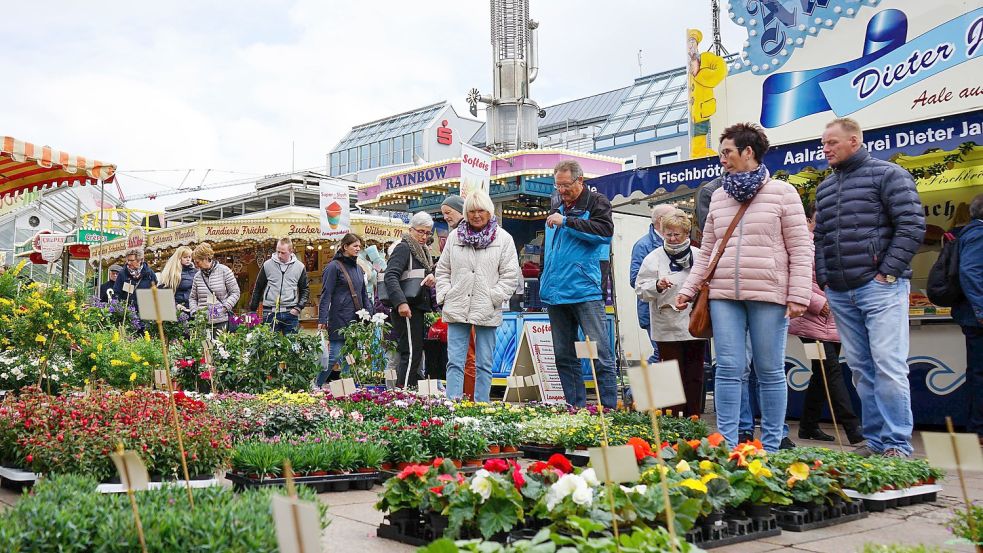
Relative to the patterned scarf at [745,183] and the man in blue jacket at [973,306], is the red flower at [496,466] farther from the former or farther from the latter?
the man in blue jacket at [973,306]

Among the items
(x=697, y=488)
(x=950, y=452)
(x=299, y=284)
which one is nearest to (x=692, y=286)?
(x=697, y=488)

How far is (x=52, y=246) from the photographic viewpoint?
98.8 feet

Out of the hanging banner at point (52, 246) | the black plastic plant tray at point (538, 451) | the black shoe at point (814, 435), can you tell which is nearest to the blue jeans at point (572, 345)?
the black plastic plant tray at point (538, 451)

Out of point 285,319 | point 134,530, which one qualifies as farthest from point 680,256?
point 285,319

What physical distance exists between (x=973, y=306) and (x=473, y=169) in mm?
5826

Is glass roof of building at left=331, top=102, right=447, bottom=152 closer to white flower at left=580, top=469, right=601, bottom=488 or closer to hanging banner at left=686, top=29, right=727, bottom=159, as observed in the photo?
hanging banner at left=686, top=29, right=727, bottom=159

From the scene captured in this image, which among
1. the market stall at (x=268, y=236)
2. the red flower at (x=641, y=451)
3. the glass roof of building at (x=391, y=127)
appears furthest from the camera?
the glass roof of building at (x=391, y=127)

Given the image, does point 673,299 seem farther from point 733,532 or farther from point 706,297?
point 733,532

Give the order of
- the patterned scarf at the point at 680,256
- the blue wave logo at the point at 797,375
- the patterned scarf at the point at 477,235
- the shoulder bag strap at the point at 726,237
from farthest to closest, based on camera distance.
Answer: the blue wave logo at the point at 797,375 < the patterned scarf at the point at 477,235 < the patterned scarf at the point at 680,256 < the shoulder bag strap at the point at 726,237

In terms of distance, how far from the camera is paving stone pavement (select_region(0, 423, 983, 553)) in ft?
9.69

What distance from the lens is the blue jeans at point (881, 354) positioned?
475 centimetres

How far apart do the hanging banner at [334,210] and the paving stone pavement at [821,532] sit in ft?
37.7

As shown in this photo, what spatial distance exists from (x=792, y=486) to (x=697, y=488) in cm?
67

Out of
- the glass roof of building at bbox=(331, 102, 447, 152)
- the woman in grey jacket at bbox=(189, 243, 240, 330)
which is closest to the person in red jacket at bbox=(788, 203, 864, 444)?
the woman in grey jacket at bbox=(189, 243, 240, 330)
